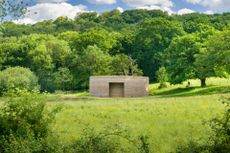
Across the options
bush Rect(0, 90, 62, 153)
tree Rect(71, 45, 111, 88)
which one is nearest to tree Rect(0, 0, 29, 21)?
bush Rect(0, 90, 62, 153)

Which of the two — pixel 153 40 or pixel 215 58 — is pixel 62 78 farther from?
pixel 215 58

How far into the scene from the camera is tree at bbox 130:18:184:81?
75.8 m

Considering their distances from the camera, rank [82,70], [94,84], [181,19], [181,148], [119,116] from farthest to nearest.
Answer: [181,19] < [82,70] < [94,84] < [119,116] < [181,148]

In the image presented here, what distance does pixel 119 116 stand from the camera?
2144 centimetres

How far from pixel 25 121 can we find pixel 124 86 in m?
37.7

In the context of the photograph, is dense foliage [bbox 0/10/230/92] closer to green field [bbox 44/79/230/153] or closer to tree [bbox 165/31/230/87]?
tree [bbox 165/31/230/87]

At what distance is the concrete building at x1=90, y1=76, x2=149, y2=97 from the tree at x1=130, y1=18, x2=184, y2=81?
24.7m

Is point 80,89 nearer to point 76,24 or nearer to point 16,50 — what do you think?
point 16,50

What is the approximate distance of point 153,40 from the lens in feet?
250

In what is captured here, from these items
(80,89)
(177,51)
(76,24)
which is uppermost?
(76,24)

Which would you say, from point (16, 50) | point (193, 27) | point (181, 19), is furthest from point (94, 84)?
point (181, 19)

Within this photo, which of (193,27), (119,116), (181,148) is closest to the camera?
(181,148)

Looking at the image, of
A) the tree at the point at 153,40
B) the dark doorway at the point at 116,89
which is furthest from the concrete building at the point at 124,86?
the tree at the point at 153,40

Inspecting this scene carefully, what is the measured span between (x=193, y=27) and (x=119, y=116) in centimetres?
6492
